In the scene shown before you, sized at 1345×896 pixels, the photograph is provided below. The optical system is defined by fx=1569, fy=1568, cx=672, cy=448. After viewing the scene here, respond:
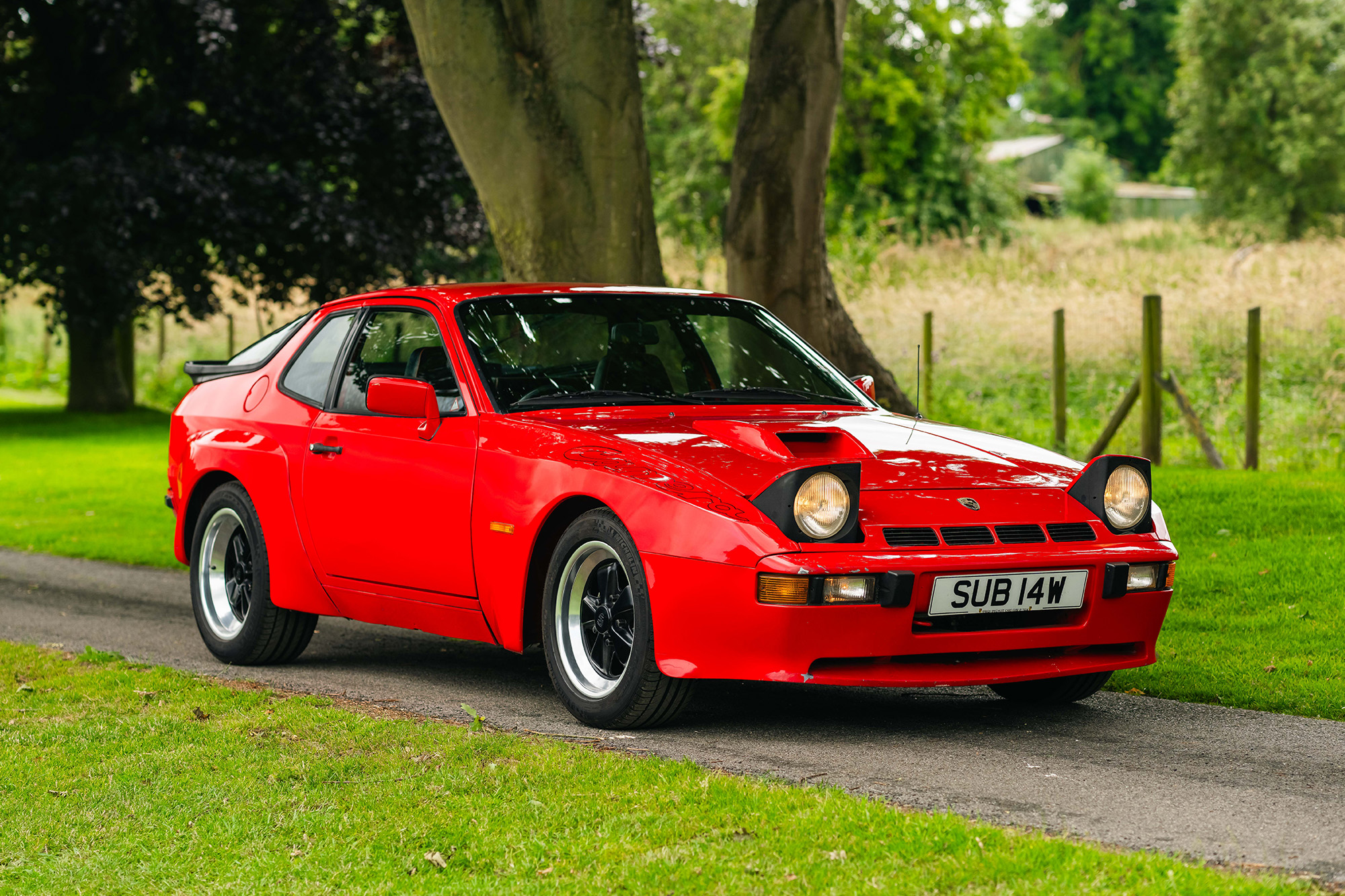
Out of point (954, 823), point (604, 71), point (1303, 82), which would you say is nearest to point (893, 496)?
point (954, 823)

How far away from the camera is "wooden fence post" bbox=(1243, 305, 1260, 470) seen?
12266 mm

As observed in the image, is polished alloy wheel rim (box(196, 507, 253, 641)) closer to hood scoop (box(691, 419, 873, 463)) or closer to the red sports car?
the red sports car

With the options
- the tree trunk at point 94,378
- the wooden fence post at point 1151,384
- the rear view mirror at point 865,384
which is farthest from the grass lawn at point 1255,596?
the tree trunk at point 94,378

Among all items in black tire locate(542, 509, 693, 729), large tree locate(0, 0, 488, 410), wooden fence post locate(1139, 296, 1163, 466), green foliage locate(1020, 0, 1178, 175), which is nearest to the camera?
black tire locate(542, 509, 693, 729)

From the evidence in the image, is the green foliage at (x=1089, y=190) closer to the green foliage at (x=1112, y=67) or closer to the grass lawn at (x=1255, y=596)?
the green foliage at (x=1112, y=67)

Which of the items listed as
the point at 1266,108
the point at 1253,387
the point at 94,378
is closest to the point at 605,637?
the point at 1253,387

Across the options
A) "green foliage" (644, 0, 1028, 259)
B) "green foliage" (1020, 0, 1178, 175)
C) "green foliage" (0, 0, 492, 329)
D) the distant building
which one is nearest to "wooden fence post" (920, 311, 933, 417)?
"green foliage" (0, 0, 492, 329)

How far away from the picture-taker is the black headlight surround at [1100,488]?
5.51m

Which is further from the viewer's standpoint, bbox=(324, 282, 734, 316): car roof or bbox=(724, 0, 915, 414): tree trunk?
bbox=(724, 0, 915, 414): tree trunk

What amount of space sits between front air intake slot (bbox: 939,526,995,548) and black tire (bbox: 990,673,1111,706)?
1.04 m

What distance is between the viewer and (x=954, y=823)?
415cm

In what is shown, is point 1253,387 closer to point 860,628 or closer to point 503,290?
point 503,290

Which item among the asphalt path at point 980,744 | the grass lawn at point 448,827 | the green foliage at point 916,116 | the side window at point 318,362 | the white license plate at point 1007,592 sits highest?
the green foliage at point 916,116

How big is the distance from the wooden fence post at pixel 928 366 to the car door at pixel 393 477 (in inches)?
→ 392
